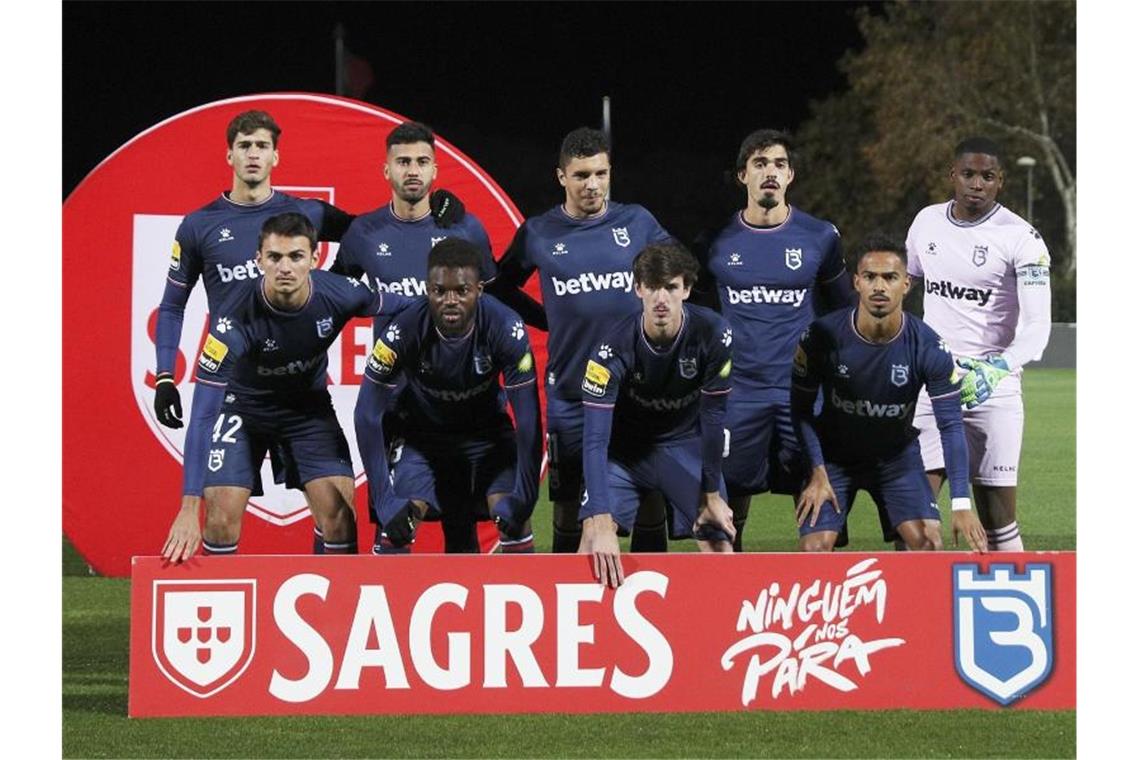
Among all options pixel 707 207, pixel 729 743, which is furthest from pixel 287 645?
pixel 707 207

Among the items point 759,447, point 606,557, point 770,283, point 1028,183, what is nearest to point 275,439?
point 606,557

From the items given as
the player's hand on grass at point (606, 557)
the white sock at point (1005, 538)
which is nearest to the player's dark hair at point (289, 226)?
the player's hand on grass at point (606, 557)

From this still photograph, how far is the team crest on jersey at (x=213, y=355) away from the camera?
22.8 feet

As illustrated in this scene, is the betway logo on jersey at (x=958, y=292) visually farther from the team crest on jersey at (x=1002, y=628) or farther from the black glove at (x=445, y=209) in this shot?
the black glove at (x=445, y=209)

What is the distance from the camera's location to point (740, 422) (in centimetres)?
760

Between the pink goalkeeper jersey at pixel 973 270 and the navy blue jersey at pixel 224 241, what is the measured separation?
2885mm

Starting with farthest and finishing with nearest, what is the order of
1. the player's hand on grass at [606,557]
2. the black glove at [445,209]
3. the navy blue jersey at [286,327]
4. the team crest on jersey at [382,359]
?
1. the black glove at [445,209]
2. the navy blue jersey at [286,327]
3. the team crest on jersey at [382,359]
4. the player's hand on grass at [606,557]

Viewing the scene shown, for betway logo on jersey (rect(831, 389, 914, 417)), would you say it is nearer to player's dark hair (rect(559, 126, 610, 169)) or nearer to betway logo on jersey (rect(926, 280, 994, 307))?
betway logo on jersey (rect(926, 280, 994, 307))

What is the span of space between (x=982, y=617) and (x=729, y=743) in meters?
1.13

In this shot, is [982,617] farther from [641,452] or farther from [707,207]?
[707,207]

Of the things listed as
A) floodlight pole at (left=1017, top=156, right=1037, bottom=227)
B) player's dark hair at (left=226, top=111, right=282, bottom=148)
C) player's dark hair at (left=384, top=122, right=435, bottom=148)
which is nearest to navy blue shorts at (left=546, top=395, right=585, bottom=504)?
player's dark hair at (left=384, top=122, right=435, bottom=148)

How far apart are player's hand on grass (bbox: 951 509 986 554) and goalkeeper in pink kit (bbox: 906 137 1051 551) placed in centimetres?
130

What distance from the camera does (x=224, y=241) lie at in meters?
7.81

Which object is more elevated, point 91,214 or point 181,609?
point 91,214
